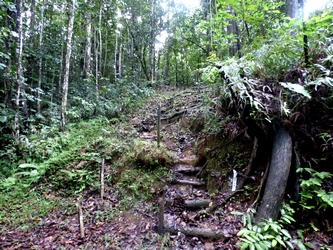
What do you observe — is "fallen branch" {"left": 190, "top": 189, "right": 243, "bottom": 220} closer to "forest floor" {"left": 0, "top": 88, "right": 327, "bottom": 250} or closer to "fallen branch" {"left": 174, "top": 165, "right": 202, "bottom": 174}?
"forest floor" {"left": 0, "top": 88, "right": 327, "bottom": 250}

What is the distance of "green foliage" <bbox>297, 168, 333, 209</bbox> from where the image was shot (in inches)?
101

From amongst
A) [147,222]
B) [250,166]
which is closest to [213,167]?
[250,166]

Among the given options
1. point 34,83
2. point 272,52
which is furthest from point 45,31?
point 272,52

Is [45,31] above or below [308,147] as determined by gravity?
above

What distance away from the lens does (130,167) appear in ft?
16.1

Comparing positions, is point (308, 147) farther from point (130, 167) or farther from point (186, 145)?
point (130, 167)

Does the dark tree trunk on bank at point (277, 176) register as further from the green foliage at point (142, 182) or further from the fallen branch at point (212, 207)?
A: the green foliage at point (142, 182)

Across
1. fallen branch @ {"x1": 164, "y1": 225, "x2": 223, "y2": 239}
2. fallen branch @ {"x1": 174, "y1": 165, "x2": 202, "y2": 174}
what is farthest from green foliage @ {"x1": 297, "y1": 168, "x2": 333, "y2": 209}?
fallen branch @ {"x1": 174, "y1": 165, "x2": 202, "y2": 174}

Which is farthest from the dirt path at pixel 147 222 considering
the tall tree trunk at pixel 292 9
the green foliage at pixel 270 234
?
the tall tree trunk at pixel 292 9

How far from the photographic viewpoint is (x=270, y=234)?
2520 mm

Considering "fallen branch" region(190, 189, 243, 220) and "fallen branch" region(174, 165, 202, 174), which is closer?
"fallen branch" region(190, 189, 243, 220)

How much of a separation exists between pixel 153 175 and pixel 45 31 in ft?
29.6

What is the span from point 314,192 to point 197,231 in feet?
5.96

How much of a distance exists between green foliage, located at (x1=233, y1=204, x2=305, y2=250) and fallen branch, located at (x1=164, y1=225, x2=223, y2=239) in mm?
573
